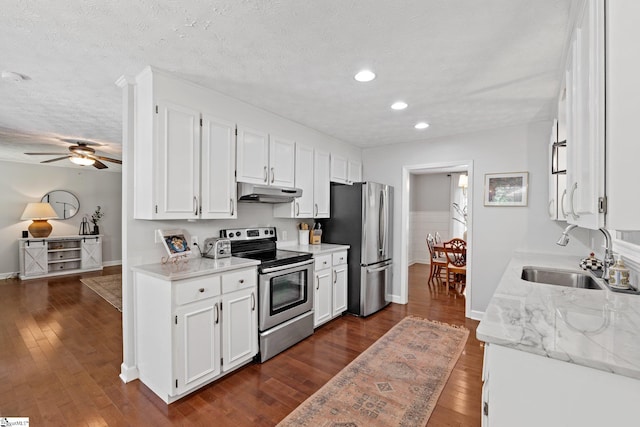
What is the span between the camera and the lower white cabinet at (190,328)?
2.11 meters

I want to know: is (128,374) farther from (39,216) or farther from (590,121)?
(39,216)

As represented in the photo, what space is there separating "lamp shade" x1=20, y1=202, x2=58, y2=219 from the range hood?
5.58 metres

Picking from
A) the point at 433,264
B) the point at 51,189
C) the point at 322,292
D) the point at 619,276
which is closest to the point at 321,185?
the point at 322,292

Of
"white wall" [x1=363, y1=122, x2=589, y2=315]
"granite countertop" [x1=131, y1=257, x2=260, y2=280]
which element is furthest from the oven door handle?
"white wall" [x1=363, y1=122, x2=589, y2=315]

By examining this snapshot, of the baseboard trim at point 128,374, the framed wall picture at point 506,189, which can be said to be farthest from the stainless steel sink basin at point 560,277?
the baseboard trim at point 128,374

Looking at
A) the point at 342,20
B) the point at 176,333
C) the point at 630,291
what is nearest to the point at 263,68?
the point at 342,20

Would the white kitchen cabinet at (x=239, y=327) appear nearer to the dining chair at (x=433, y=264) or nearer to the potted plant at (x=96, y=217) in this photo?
the dining chair at (x=433, y=264)

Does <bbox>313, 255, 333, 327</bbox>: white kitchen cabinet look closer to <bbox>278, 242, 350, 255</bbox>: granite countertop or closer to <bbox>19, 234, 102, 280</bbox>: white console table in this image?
<bbox>278, 242, 350, 255</bbox>: granite countertop

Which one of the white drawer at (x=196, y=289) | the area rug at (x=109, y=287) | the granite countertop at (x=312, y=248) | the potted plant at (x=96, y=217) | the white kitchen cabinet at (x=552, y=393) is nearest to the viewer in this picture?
the white kitchen cabinet at (x=552, y=393)

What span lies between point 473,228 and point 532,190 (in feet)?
2.59

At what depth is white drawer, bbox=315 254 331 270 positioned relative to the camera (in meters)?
3.44

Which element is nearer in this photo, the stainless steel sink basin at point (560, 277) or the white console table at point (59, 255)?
the stainless steel sink basin at point (560, 277)

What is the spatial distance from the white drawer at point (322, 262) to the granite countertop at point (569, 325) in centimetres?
204

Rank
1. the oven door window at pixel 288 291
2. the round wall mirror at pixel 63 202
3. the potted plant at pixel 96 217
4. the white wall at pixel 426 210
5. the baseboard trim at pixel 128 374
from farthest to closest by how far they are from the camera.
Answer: the white wall at pixel 426 210, the potted plant at pixel 96 217, the round wall mirror at pixel 63 202, the oven door window at pixel 288 291, the baseboard trim at pixel 128 374
